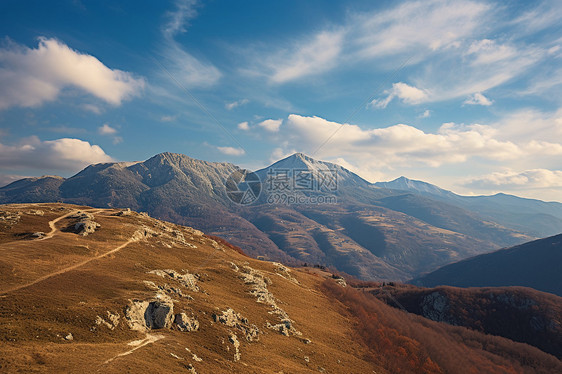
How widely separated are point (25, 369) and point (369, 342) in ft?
255

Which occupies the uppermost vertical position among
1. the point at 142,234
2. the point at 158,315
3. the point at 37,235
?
the point at 37,235

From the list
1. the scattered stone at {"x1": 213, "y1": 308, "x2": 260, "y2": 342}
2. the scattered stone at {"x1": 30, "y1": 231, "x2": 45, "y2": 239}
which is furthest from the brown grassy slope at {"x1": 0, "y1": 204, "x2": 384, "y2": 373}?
the scattered stone at {"x1": 30, "y1": 231, "x2": 45, "y2": 239}

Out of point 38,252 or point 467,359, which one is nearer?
point 38,252

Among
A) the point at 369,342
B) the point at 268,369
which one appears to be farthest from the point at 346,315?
the point at 268,369

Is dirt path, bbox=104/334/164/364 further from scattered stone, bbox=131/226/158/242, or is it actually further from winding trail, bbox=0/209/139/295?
scattered stone, bbox=131/226/158/242

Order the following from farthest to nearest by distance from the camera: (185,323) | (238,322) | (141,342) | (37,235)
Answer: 1. (37,235)
2. (238,322)
3. (185,323)
4. (141,342)

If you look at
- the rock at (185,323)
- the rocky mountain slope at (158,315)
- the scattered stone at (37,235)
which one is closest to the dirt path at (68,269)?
the rocky mountain slope at (158,315)

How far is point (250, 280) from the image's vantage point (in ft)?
273

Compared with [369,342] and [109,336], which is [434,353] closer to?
[369,342]

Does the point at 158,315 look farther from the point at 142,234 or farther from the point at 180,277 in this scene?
the point at 142,234

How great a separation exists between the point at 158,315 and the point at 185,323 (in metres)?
4.72

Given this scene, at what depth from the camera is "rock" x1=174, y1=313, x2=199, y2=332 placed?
145 feet

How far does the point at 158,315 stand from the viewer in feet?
140

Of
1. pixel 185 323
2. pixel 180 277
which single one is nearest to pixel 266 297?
pixel 180 277
